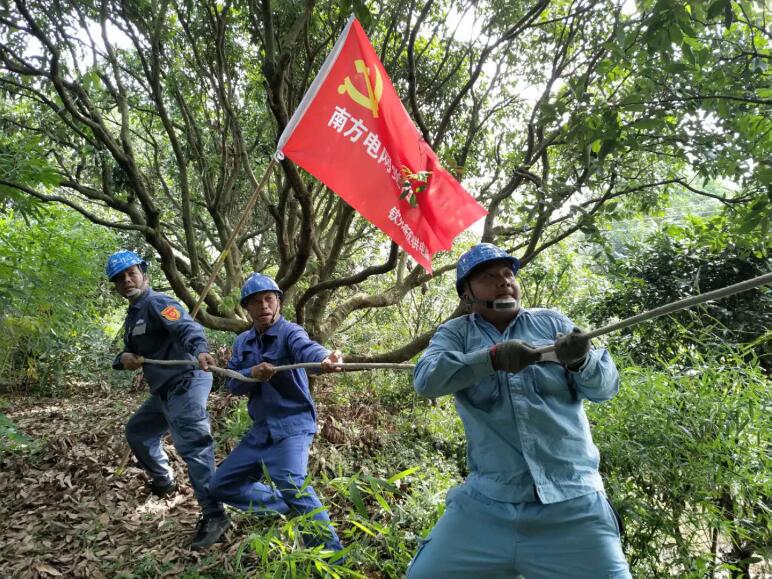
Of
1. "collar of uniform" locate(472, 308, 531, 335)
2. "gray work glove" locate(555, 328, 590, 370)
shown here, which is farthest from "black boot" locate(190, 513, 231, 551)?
"gray work glove" locate(555, 328, 590, 370)

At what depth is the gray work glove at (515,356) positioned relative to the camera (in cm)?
176

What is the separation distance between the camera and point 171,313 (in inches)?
146

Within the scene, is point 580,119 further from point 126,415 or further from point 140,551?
point 126,415

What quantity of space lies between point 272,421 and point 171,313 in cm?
124

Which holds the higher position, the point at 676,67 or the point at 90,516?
the point at 676,67

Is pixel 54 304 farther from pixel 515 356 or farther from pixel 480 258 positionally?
pixel 515 356

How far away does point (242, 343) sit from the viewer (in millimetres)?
3555

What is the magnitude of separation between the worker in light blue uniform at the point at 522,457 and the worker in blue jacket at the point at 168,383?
1.98 metres

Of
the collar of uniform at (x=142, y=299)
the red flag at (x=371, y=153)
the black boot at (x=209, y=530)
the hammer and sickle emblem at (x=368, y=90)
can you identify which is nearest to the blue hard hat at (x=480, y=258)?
the red flag at (x=371, y=153)

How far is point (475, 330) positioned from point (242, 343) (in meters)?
1.97

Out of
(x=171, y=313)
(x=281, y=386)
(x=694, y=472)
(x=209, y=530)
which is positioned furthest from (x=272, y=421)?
(x=694, y=472)

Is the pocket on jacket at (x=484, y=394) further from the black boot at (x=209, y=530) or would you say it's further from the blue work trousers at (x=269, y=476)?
the black boot at (x=209, y=530)

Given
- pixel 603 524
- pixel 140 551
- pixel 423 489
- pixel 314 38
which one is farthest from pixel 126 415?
pixel 603 524

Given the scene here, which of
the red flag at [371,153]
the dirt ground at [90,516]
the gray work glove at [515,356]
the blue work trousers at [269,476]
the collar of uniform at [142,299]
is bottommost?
the dirt ground at [90,516]
